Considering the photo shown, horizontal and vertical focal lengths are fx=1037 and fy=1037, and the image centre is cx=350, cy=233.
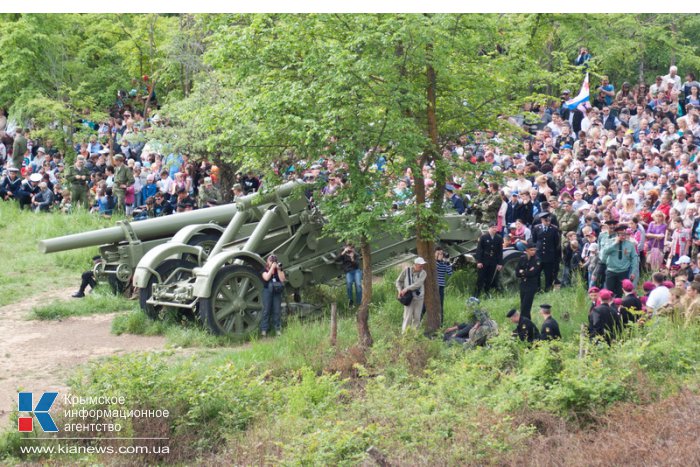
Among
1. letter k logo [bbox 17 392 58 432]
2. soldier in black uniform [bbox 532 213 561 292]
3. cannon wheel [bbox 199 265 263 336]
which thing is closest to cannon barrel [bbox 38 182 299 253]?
cannon wheel [bbox 199 265 263 336]

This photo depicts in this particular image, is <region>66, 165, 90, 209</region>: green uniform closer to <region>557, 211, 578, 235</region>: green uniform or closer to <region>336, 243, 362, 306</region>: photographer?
<region>336, 243, 362, 306</region>: photographer

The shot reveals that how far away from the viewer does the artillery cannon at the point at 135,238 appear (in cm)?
1908

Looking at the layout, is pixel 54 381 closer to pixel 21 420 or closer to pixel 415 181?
pixel 21 420

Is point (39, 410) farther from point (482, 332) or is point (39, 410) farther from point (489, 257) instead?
point (489, 257)

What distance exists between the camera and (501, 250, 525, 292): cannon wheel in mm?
19125

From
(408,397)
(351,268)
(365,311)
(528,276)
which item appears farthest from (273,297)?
(408,397)

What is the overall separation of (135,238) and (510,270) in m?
7.03

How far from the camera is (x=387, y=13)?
51.5 ft

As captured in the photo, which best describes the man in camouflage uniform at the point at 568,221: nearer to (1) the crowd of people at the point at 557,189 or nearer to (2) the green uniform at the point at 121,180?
(1) the crowd of people at the point at 557,189

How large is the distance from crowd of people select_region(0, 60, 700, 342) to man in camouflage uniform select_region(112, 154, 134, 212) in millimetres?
29

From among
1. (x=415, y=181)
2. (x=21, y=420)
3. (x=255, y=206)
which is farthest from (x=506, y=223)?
(x=21, y=420)

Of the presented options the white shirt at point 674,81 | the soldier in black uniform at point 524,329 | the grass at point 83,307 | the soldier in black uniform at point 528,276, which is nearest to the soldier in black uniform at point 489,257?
the soldier in black uniform at point 528,276

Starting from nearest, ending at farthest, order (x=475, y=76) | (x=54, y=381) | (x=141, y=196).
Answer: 1. (x=54, y=381)
2. (x=475, y=76)
3. (x=141, y=196)
